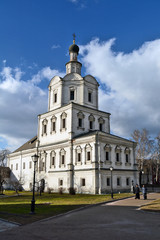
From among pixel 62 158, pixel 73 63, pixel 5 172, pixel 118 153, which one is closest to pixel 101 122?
pixel 118 153

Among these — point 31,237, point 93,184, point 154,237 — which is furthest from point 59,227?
point 93,184

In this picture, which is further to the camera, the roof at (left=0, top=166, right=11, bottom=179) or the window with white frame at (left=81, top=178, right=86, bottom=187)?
the roof at (left=0, top=166, right=11, bottom=179)

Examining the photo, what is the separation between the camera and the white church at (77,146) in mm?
33719

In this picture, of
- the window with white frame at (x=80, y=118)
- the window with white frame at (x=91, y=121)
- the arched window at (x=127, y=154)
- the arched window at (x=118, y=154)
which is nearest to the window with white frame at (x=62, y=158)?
the window with white frame at (x=80, y=118)

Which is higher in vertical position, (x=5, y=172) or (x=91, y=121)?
(x=91, y=121)

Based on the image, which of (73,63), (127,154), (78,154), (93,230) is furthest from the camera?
(73,63)

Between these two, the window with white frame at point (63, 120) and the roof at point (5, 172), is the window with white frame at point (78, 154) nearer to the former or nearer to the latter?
the window with white frame at point (63, 120)

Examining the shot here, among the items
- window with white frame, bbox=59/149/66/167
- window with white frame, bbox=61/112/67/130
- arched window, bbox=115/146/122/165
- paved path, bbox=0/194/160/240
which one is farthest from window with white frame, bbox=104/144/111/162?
paved path, bbox=0/194/160/240

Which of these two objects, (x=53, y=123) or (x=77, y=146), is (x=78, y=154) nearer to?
(x=77, y=146)

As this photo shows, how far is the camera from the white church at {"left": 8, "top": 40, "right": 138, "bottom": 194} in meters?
33.7

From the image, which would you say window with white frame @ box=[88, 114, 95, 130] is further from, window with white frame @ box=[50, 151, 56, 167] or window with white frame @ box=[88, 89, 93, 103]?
window with white frame @ box=[50, 151, 56, 167]

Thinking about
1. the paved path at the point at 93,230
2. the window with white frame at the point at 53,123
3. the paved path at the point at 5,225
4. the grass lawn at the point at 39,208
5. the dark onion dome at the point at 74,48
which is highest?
→ the dark onion dome at the point at 74,48

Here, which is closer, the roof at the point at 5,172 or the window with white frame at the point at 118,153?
the window with white frame at the point at 118,153

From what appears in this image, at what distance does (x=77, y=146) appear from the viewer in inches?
1420
